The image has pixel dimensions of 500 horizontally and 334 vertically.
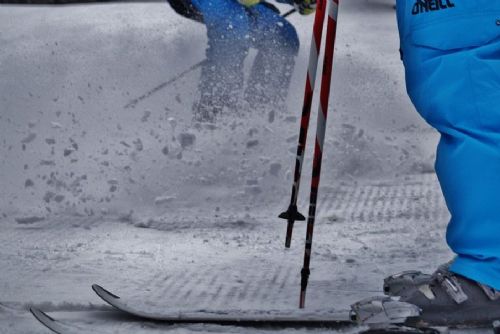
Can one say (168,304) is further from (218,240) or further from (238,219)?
(238,219)

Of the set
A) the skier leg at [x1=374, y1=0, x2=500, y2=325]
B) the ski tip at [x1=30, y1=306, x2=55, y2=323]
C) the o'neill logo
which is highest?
the o'neill logo

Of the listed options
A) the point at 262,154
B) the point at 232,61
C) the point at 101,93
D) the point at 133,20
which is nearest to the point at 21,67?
the point at 101,93

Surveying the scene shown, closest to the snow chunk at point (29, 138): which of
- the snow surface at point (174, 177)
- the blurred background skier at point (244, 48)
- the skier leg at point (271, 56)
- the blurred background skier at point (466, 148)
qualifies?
the snow surface at point (174, 177)

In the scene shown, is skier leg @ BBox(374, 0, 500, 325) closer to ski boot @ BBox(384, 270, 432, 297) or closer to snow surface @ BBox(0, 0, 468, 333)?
ski boot @ BBox(384, 270, 432, 297)

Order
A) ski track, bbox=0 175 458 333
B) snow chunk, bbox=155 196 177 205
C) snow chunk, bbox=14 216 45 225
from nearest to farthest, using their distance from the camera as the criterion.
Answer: ski track, bbox=0 175 458 333
snow chunk, bbox=14 216 45 225
snow chunk, bbox=155 196 177 205

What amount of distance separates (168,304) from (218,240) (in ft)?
3.08

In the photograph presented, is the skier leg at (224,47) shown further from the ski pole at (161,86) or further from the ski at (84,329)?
the ski at (84,329)

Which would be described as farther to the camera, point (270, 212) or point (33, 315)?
point (270, 212)

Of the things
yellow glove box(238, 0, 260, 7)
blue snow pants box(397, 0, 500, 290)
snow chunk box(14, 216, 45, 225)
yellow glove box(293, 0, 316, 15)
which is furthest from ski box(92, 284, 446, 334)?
yellow glove box(293, 0, 316, 15)

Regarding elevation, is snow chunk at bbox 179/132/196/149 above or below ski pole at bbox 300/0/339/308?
below

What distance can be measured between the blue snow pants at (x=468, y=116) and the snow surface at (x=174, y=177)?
19.2 inches

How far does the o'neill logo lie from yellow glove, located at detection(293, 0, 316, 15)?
4.59 metres

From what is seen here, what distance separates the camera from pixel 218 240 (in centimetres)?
278

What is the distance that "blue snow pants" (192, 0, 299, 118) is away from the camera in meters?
5.48
